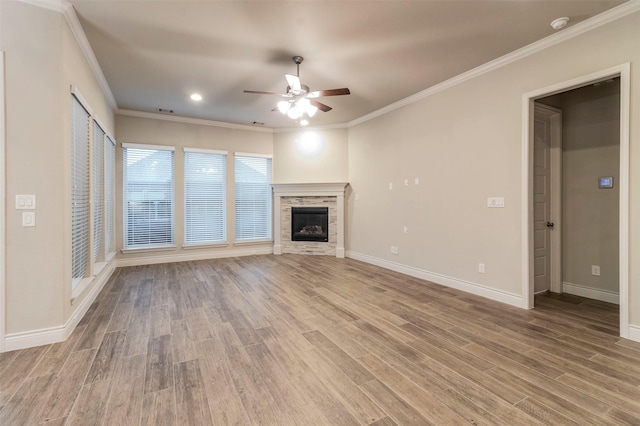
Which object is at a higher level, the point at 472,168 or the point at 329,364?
the point at 472,168

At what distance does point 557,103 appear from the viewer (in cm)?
404

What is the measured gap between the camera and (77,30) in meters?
2.94

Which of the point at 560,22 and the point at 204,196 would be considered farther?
the point at 204,196

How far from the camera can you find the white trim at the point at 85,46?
2.69 metres

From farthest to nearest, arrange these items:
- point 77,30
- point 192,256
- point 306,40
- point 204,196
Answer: point 204,196
point 192,256
point 306,40
point 77,30

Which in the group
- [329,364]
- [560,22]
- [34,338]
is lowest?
[329,364]

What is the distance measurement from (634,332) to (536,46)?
304cm

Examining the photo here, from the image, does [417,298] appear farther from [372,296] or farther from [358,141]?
[358,141]

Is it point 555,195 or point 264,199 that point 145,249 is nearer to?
point 264,199

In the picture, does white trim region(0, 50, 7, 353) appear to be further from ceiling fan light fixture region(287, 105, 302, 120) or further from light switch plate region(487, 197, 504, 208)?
light switch plate region(487, 197, 504, 208)

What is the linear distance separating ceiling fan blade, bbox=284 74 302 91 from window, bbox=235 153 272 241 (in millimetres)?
3556

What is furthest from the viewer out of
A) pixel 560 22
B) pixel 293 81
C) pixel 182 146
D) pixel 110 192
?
pixel 182 146

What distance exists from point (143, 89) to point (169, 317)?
11.6 feet

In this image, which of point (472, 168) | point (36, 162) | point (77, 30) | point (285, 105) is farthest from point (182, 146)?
point (472, 168)
